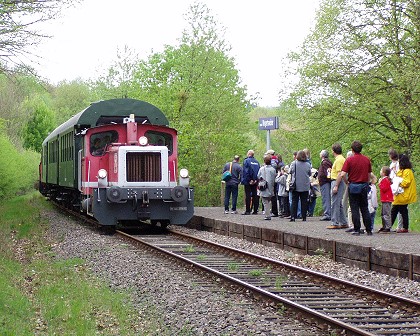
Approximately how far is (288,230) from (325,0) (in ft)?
54.5

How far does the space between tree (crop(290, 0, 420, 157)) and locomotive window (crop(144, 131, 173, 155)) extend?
1099 centimetres

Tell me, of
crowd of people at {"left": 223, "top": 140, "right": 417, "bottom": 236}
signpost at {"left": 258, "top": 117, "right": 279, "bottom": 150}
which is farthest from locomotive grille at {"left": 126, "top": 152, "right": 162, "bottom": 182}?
signpost at {"left": 258, "top": 117, "right": 279, "bottom": 150}

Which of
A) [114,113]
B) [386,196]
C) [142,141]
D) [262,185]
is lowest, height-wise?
[386,196]

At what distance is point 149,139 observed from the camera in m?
18.3

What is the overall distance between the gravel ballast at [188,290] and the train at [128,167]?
146 cm

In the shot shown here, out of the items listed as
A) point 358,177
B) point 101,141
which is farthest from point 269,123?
point 358,177

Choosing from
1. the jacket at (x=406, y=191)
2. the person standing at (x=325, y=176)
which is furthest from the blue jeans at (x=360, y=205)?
the person standing at (x=325, y=176)

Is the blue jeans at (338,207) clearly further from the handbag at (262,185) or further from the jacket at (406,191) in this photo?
the handbag at (262,185)

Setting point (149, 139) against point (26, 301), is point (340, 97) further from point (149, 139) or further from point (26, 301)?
point (26, 301)

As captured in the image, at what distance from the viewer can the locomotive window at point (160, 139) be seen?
60.0 ft

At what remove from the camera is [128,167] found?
Result: 17375mm

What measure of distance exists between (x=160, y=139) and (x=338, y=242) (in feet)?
23.0

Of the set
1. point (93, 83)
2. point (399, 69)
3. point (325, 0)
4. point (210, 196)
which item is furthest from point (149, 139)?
point (93, 83)

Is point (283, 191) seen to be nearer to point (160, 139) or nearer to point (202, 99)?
point (160, 139)
